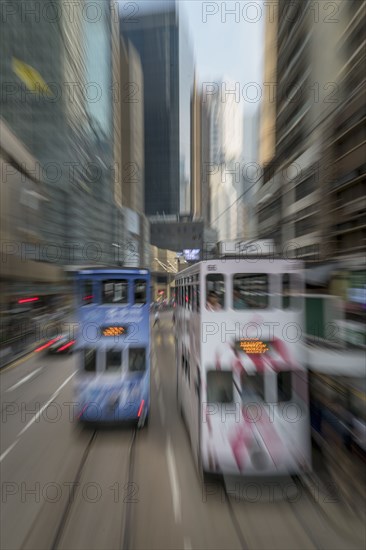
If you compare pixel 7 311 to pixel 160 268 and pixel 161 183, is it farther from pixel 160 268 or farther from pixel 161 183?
pixel 161 183

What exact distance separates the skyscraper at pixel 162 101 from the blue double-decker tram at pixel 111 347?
98.1 ft

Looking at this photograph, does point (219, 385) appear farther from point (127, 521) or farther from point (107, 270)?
point (107, 270)

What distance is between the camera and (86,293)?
6820mm

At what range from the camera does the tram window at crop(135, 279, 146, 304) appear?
7.07 meters

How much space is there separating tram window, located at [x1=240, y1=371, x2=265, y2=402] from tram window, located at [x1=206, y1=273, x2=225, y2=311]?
39.4 inches

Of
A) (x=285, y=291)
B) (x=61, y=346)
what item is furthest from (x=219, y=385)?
(x=61, y=346)

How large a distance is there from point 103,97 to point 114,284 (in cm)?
4921

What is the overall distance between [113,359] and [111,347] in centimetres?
26

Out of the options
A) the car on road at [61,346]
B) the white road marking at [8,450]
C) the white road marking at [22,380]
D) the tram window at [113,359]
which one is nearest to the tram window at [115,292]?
the tram window at [113,359]

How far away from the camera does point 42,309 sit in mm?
28000

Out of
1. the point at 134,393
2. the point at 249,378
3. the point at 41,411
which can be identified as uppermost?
the point at 249,378

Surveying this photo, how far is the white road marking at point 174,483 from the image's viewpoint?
179 inches

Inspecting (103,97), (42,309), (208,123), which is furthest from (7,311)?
(103,97)

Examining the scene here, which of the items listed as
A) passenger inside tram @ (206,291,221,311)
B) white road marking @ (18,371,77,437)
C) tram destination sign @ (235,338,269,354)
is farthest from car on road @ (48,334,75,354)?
tram destination sign @ (235,338,269,354)
